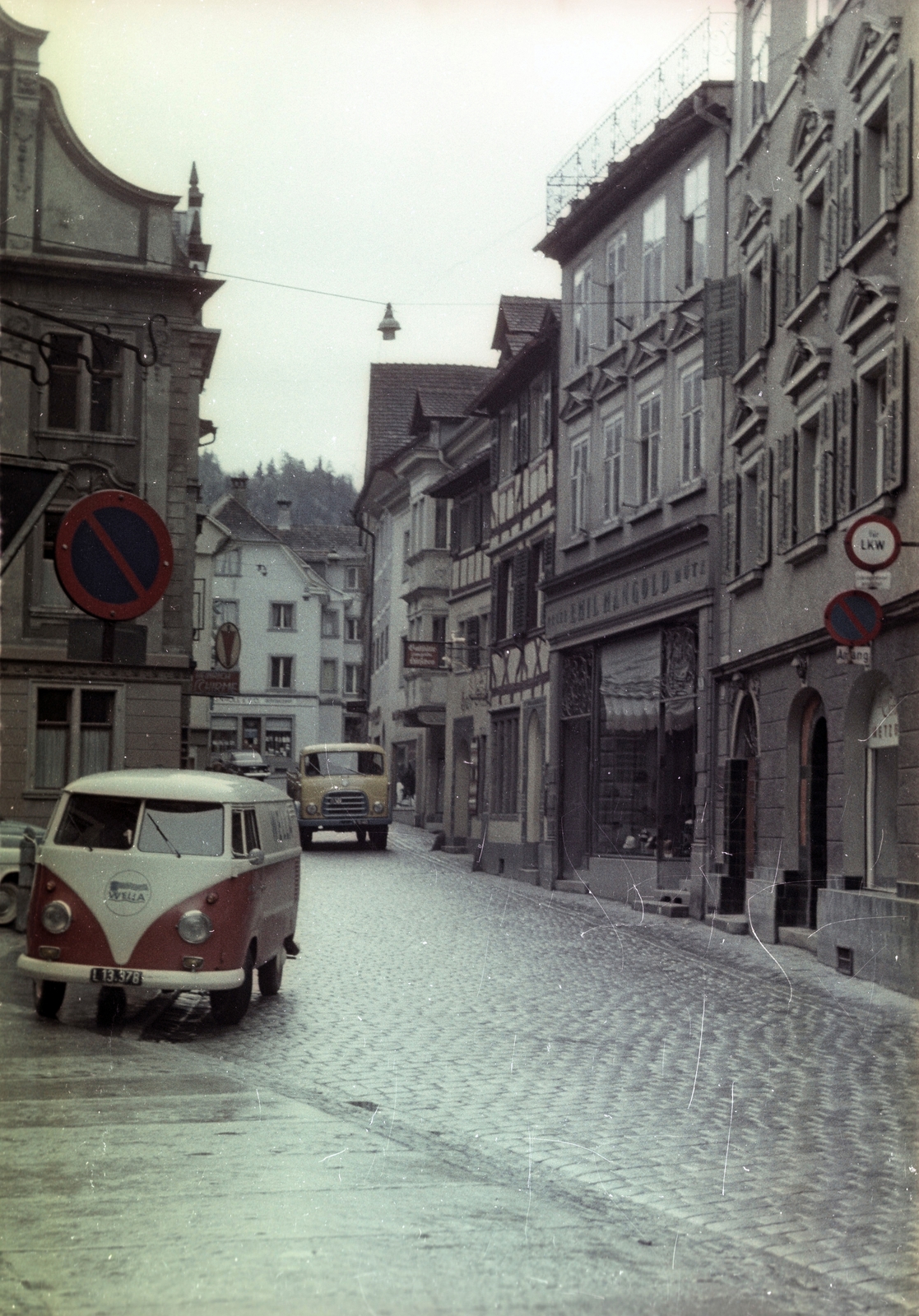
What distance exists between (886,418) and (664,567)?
435 inches

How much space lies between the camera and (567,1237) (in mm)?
6719

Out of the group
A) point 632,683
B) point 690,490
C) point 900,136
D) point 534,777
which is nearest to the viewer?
point 900,136

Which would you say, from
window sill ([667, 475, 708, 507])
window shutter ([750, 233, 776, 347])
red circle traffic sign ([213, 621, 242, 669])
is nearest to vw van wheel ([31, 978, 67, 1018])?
window shutter ([750, 233, 776, 347])

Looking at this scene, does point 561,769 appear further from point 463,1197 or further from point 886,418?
point 463,1197

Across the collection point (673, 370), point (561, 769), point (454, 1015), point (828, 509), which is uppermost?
point (673, 370)

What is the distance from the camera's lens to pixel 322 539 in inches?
3804

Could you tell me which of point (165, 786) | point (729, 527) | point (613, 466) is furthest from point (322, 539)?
point (165, 786)

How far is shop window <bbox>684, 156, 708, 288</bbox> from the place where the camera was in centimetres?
2842

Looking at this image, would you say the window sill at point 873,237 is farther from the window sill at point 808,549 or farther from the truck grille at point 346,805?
the truck grille at point 346,805

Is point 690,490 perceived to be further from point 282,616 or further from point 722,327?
point 282,616

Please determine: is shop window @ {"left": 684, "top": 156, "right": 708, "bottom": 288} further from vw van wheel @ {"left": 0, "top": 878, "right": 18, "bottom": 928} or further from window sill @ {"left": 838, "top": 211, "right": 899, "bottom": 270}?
vw van wheel @ {"left": 0, "top": 878, "right": 18, "bottom": 928}

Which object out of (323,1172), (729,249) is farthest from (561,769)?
(323,1172)

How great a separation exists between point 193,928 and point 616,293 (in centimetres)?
2227

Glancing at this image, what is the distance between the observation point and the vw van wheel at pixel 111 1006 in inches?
521
